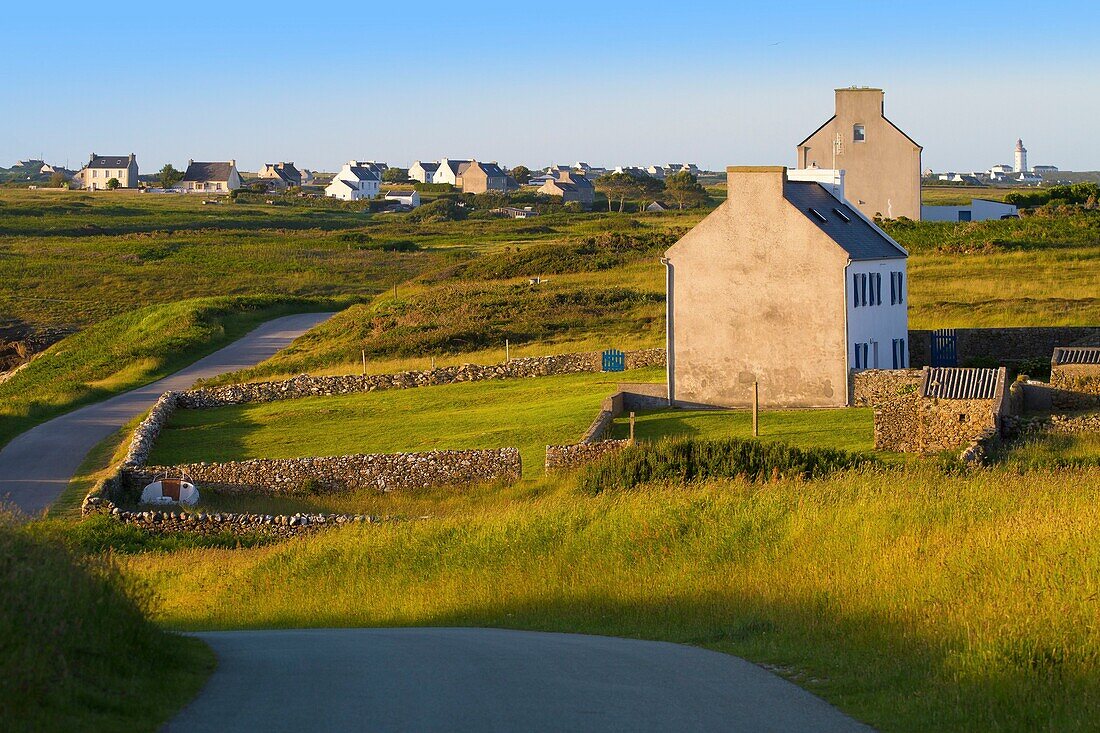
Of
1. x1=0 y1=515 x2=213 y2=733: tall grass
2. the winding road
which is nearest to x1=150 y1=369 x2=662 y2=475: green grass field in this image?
the winding road

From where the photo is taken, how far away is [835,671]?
10789 millimetres

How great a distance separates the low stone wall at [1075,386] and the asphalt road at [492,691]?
24656 millimetres

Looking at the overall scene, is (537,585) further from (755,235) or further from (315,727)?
(755,235)

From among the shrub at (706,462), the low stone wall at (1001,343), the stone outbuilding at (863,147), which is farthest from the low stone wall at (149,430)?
the stone outbuilding at (863,147)

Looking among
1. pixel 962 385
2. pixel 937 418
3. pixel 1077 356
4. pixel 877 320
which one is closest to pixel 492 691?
pixel 937 418

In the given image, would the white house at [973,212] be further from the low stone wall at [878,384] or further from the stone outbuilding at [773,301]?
the low stone wall at [878,384]

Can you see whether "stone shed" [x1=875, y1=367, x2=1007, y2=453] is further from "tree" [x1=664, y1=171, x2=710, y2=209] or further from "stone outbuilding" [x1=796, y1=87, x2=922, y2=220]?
"tree" [x1=664, y1=171, x2=710, y2=209]

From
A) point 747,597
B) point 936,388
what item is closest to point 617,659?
point 747,597

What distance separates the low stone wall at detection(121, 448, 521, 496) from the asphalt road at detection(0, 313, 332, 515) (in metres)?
3.46

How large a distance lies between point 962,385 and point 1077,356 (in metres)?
5.09

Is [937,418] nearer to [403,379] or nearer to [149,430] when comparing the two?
[403,379]

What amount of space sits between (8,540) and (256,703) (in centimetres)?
269

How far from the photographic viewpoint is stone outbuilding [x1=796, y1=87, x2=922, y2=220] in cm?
7494

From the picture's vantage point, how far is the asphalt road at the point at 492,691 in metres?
8.83
